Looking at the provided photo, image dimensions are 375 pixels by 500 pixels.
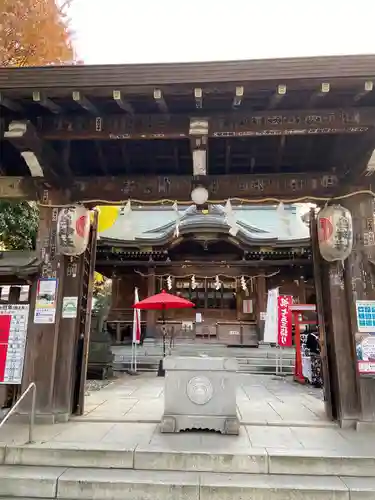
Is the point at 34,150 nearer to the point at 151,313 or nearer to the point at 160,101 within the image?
the point at 160,101

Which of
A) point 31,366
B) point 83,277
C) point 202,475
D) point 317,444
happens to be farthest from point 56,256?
point 317,444

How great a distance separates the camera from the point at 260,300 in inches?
689

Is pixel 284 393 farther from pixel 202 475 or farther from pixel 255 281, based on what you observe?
pixel 255 281

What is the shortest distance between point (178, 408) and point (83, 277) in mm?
2567

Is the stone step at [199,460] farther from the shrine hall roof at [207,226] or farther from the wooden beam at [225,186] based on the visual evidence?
the shrine hall roof at [207,226]

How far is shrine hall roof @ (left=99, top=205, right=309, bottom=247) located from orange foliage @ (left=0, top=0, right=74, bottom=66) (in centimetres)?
633

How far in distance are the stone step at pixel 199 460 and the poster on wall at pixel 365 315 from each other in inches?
72.5

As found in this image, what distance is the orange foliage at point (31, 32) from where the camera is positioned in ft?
32.3

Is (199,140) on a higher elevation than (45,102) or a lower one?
lower

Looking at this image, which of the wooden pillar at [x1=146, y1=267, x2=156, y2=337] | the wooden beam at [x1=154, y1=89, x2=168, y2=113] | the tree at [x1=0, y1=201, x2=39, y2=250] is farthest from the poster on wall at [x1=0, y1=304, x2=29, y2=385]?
the wooden pillar at [x1=146, y1=267, x2=156, y2=337]

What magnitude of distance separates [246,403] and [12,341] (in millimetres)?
4545

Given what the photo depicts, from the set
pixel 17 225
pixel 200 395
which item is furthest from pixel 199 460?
pixel 17 225

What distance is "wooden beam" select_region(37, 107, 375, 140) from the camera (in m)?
4.94

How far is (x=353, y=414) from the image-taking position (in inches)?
210
